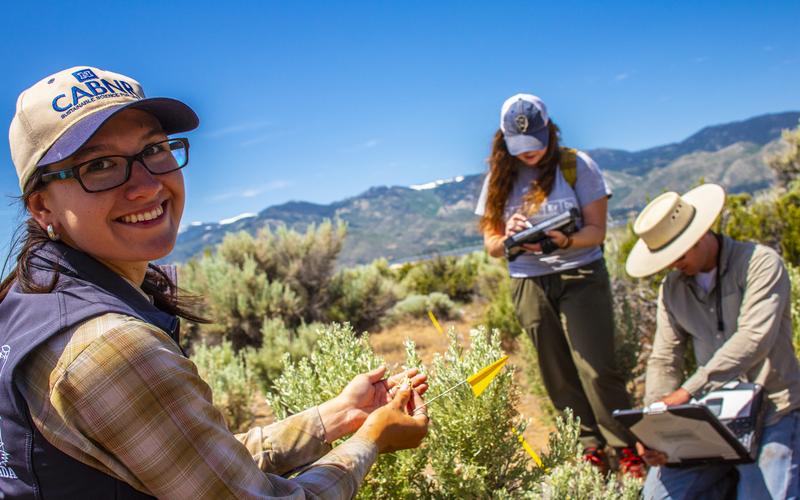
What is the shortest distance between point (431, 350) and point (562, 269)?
4028mm

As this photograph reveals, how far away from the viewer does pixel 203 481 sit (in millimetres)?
1208

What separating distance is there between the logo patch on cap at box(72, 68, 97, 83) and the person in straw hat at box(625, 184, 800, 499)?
2652mm

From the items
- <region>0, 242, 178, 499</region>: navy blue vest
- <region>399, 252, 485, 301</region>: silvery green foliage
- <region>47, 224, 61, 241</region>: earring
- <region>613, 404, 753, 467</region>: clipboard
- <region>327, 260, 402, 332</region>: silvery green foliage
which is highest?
<region>47, 224, 61, 241</region>: earring

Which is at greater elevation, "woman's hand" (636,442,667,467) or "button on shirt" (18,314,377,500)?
"button on shirt" (18,314,377,500)

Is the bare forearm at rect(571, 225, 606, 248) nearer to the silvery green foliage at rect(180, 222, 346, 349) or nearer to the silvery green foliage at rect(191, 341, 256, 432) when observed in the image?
the silvery green foliage at rect(191, 341, 256, 432)

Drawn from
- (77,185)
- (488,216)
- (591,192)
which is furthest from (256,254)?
(77,185)

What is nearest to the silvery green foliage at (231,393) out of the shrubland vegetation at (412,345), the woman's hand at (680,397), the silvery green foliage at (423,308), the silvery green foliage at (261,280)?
the shrubland vegetation at (412,345)

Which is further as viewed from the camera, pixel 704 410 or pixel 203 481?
pixel 704 410

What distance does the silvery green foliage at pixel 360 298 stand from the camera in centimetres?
849

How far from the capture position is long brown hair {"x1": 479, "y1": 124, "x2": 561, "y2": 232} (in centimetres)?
367

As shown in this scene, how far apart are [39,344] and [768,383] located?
9.83ft

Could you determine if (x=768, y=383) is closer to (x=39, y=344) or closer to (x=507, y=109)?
(x=507, y=109)

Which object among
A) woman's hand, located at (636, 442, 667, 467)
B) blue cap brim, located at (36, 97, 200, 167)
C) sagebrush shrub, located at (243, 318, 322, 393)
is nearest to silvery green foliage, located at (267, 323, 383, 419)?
blue cap brim, located at (36, 97, 200, 167)

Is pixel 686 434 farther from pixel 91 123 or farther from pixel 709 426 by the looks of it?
pixel 91 123
